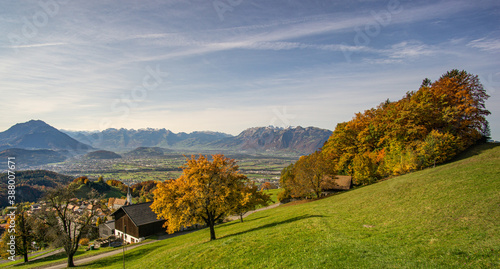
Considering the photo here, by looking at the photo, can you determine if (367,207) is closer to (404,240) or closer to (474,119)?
(404,240)

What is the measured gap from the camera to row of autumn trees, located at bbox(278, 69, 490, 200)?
138ft

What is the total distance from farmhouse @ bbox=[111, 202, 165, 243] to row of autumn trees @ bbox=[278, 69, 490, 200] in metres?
34.4

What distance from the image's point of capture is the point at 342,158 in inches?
2482

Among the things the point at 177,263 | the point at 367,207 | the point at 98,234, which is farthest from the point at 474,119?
the point at 98,234

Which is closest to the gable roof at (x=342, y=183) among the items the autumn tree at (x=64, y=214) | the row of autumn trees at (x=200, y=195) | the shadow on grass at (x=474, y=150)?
Result: the shadow on grass at (x=474, y=150)

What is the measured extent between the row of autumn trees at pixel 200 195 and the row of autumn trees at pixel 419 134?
2892 cm

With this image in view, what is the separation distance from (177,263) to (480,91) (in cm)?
6072

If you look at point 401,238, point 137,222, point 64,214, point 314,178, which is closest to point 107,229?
point 137,222

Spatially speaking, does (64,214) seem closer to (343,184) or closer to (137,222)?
(137,222)

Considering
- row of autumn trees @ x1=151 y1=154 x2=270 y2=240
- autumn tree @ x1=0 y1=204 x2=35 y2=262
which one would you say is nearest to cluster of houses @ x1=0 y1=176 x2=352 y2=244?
autumn tree @ x1=0 y1=204 x2=35 y2=262

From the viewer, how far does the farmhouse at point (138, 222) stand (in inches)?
1996

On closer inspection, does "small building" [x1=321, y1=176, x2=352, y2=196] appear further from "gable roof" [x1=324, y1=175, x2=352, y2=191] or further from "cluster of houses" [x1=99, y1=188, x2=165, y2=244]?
"cluster of houses" [x1=99, y1=188, x2=165, y2=244]

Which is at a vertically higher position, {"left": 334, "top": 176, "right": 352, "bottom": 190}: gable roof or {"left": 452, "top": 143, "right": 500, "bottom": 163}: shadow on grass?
{"left": 452, "top": 143, "right": 500, "bottom": 163}: shadow on grass

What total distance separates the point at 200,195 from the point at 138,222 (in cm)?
3471
